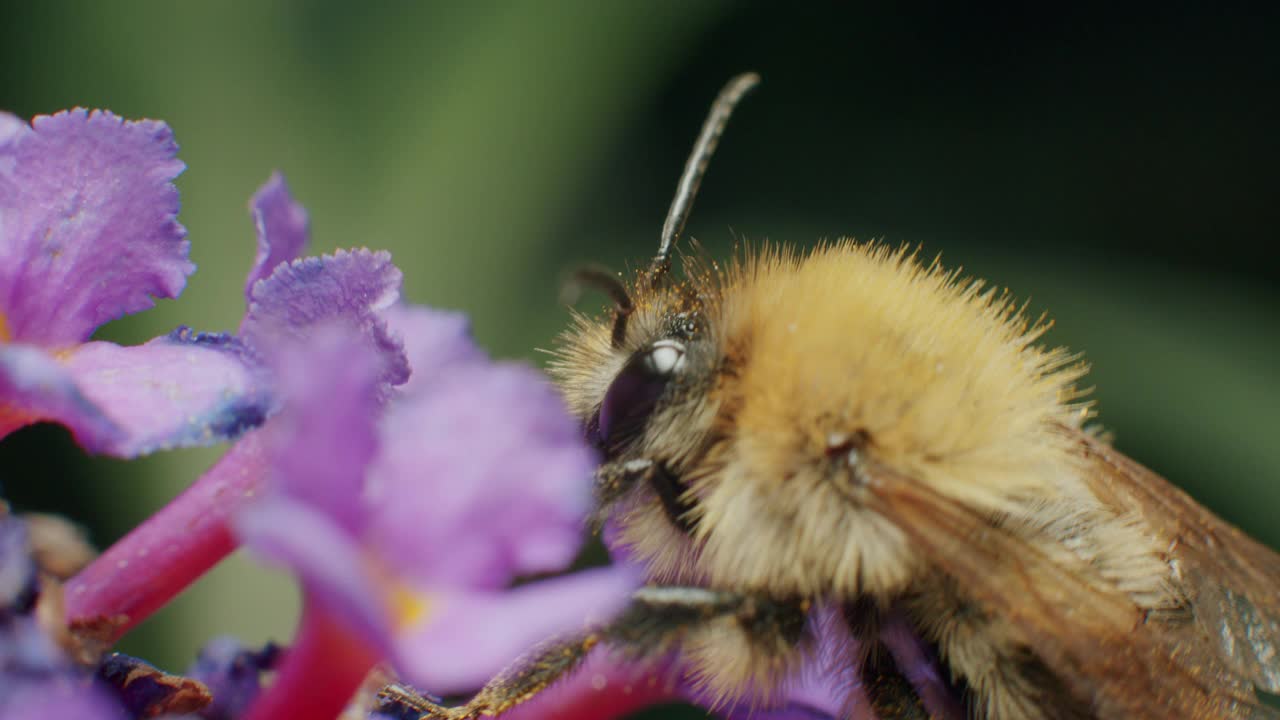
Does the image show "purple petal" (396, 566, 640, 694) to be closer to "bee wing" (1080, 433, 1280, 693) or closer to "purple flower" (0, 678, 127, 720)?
"purple flower" (0, 678, 127, 720)

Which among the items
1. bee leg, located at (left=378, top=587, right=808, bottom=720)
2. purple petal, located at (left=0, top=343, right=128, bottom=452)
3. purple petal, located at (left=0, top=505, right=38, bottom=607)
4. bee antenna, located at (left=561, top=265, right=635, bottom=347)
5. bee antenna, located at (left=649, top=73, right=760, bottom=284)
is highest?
bee antenna, located at (left=649, top=73, right=760, bottom=284)

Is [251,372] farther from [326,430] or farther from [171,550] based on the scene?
[326,430]

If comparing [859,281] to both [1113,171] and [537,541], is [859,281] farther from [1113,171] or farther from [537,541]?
[1113,171]

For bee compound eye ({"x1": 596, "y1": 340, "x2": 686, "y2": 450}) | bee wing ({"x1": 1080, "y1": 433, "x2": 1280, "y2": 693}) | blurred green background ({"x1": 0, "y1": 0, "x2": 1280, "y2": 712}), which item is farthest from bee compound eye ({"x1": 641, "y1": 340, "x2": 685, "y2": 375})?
blurred green background ({"x1": 0, "y1": 0, "x2": 1280, "y2": 712})

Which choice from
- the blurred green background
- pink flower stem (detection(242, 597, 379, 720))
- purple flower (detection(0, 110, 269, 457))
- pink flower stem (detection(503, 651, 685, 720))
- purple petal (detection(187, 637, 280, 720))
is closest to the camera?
pink flower stem (detection(242, 597, 379, 720))

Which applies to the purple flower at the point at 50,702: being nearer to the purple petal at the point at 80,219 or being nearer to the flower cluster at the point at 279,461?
the flower cluster at the point at 279,461

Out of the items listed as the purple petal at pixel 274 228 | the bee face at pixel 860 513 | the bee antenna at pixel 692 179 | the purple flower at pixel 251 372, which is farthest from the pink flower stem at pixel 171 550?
the bee antenna at pixel 692 179

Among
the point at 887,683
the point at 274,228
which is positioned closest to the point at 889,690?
the point at 887,683
